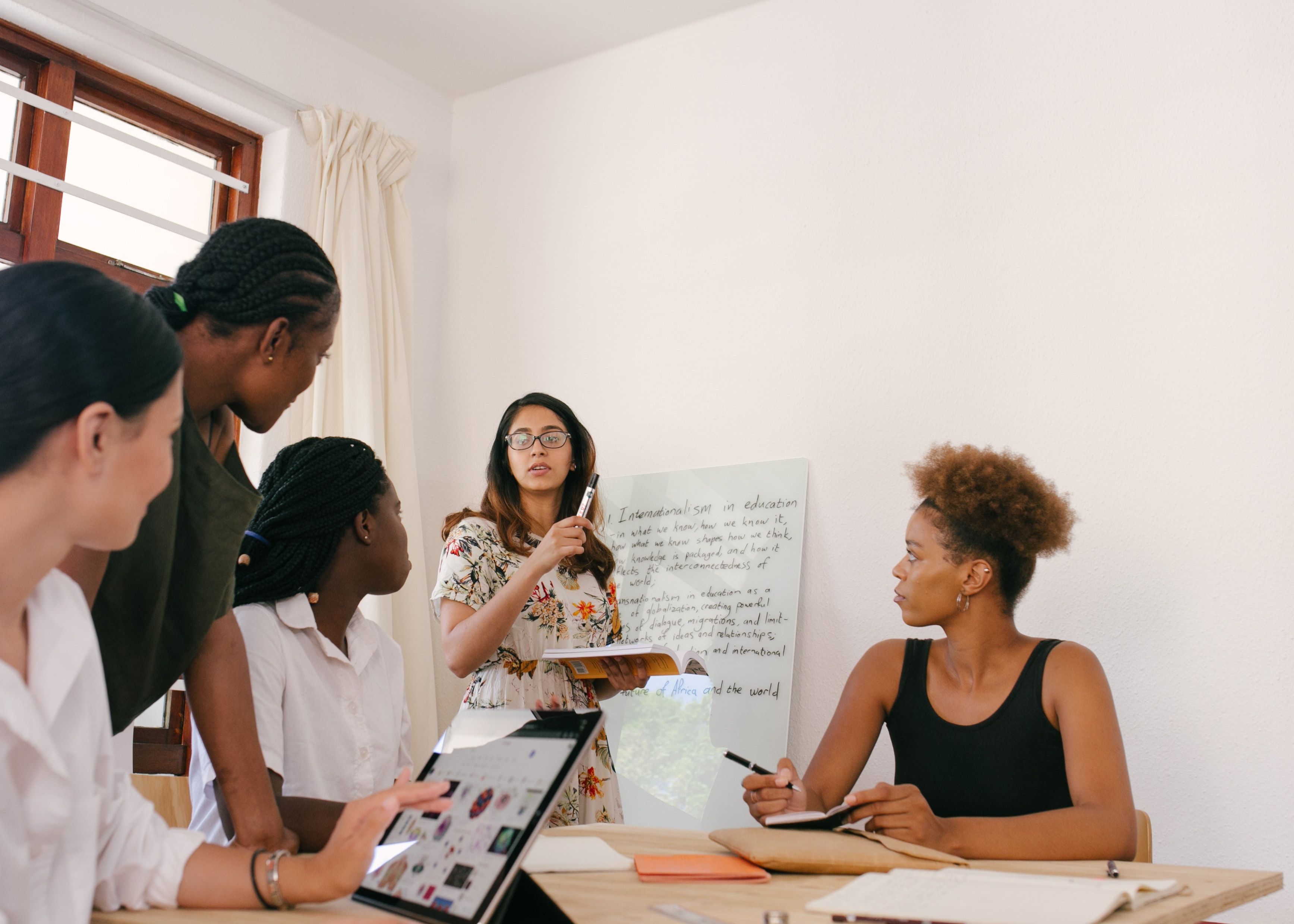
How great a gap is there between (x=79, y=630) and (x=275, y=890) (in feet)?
0.96

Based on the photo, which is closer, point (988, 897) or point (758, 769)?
point (988, 897)

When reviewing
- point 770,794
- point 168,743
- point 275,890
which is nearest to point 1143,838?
point 770,794

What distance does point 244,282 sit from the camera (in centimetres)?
122

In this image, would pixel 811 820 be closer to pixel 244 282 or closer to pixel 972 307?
pixel 244 282

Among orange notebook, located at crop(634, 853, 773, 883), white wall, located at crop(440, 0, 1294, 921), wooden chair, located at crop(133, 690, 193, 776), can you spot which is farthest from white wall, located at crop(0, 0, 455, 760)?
orange notebook, located at crop(634, 853, 773, 883)

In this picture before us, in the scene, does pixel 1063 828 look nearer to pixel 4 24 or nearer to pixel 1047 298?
pixel 1047 298

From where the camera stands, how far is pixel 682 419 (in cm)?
306

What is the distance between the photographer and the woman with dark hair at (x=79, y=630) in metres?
0.83

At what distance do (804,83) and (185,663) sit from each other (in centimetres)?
246

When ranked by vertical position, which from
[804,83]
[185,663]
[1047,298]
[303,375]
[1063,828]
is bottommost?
[1063,828]

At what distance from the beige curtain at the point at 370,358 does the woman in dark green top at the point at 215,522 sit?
6.08 feet

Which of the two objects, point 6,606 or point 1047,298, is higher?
point 1047,298

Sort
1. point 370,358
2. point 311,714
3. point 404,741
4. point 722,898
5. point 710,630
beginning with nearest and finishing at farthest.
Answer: point 722,898 → point 311,714 → point 404,741 → point 710,630 → point 370,358

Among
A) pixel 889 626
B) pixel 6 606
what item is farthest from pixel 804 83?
pixel 6 606
